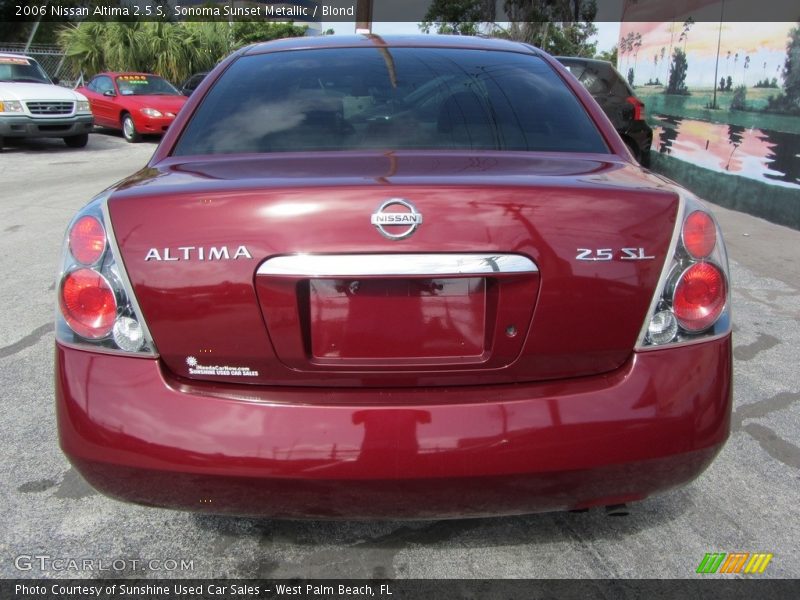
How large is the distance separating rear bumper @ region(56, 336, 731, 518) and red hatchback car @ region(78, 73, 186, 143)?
1499 cm

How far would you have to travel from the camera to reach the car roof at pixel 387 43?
3115 mm

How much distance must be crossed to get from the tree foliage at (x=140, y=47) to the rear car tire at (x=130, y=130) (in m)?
9.08

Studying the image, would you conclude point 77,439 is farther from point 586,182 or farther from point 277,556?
point 586,182

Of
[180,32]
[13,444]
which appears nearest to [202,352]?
[13,444]

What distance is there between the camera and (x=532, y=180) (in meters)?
2.01

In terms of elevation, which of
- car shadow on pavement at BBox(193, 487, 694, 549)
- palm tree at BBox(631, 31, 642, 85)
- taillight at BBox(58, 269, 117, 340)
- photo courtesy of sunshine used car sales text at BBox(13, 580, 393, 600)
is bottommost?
photo courtesy of sunshine used car sales text at BBox(13, 580, 393, 600)

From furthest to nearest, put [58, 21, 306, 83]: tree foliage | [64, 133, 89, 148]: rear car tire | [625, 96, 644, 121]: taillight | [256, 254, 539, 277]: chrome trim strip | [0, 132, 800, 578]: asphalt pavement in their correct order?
[58, 21, 306, 83]: tree foliage < [64, 133, 89, 148]: rear car tire < [625, 96, 644, 121]: taillight < [0, 132, 800, 578]: asphalt pavement < [256, 254, 539, 277]: chrome trim strip

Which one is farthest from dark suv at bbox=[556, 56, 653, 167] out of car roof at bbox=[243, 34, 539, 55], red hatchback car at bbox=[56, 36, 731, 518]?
red hatchback car at bbox=[56, 36, 731, 518]

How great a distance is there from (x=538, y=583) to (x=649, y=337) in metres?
0.84

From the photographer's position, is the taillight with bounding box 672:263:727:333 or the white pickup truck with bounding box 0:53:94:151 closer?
the taillight with bounding box 672:263:727:333

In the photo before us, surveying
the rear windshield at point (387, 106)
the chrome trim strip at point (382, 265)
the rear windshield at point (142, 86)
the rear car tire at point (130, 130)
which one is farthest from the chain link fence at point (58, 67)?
the chrome trim strip at point (382, 265)

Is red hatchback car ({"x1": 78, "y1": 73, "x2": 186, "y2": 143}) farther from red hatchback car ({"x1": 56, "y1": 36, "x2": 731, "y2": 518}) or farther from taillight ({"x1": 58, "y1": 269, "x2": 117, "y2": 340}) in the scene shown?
red hatchback car ({"x1": 56, "y1": 36, "x2": 731, "y2": 518})

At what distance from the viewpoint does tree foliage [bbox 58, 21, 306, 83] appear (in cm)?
2483

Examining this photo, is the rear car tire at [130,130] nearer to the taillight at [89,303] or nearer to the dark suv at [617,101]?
the dark suv at [617,101]
